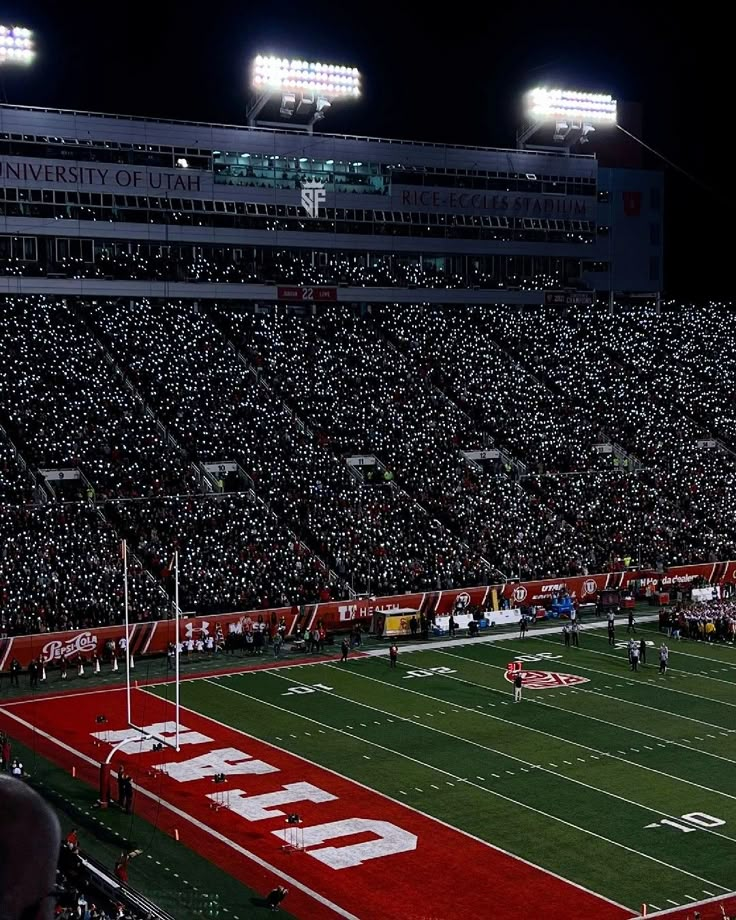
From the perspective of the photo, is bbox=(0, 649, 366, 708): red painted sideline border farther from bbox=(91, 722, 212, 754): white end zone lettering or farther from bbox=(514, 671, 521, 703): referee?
bbox=(514, 671, 521, 703): referee

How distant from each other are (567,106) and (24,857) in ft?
220

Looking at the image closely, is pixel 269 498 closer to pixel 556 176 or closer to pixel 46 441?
pixel 46 441

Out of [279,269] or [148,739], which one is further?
[279,269]

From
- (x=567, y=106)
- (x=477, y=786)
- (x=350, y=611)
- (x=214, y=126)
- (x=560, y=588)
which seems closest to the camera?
(x=477, y=786)

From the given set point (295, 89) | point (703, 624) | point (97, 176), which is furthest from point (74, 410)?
point (703, 624)

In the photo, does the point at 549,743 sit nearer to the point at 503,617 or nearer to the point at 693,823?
the point at 693,823

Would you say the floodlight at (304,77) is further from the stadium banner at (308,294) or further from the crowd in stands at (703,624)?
the crowd in stands at (703,624)

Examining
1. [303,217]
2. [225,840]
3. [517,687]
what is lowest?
[225,840]

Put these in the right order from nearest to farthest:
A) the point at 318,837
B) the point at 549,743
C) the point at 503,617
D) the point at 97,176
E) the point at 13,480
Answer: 1. the point at 318,837
2. the point at 549,743
3. the point at 503,617
4. the point at 13,480
5. the point at 97,176

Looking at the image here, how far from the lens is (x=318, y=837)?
20.1m

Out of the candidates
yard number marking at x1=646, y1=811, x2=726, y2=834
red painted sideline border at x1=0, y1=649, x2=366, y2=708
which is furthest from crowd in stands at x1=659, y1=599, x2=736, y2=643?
yard number marking at x1=646, y1=811, x2=726, y2=834

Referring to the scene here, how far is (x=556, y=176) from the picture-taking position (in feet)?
212

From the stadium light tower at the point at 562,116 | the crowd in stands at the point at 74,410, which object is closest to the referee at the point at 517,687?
the crowd in stands at the point at 74,410

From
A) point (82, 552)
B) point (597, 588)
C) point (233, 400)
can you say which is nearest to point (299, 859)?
point (82, 552)
